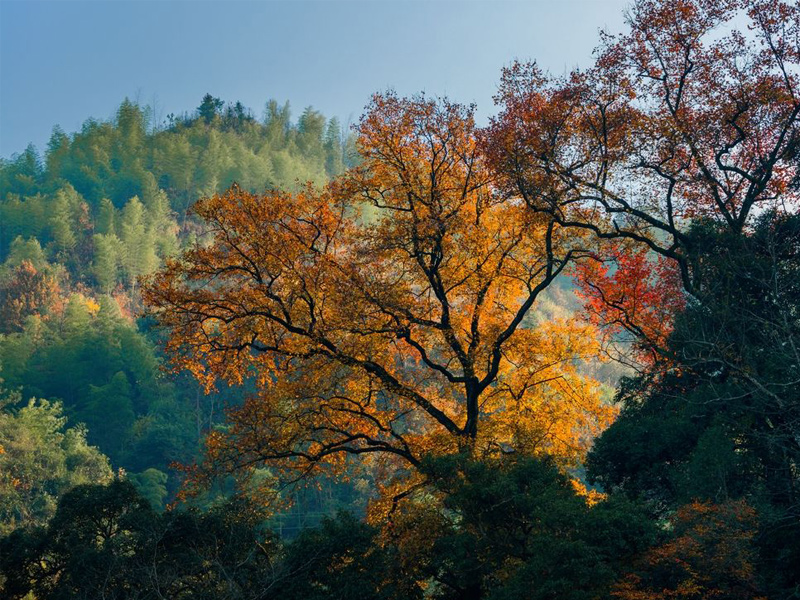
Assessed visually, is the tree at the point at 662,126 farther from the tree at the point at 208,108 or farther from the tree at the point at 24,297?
the tree at the point at 208,108

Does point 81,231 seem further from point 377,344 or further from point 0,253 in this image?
point 377,344

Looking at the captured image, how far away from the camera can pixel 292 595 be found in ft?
38.7

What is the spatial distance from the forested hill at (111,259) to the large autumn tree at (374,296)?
4.94 feet

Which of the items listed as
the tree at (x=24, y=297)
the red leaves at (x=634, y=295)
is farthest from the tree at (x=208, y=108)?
the red leaves at (x=634, y=295)

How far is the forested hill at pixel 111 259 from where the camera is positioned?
49625mm

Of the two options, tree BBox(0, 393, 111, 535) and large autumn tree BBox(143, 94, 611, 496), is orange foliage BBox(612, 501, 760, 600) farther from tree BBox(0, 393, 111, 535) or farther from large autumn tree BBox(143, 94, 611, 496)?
tree BBox(0, 393, 111, 535)

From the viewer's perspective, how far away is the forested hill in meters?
49.6

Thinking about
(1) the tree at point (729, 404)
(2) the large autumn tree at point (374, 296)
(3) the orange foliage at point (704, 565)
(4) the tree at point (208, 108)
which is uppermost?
(4) the tree at point (208, 108)

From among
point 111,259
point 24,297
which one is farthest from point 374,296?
point 111,259

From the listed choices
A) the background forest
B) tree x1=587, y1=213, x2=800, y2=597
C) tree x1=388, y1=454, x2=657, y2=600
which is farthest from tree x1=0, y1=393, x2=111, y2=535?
tree x1=587, y1=213, x2=800, y2=597

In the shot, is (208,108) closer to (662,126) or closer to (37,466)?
(37,466)

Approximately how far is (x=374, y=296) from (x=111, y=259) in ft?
222

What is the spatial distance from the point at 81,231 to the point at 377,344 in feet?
253

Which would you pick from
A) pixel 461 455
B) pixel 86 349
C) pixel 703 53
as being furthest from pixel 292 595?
pixel 86 349
